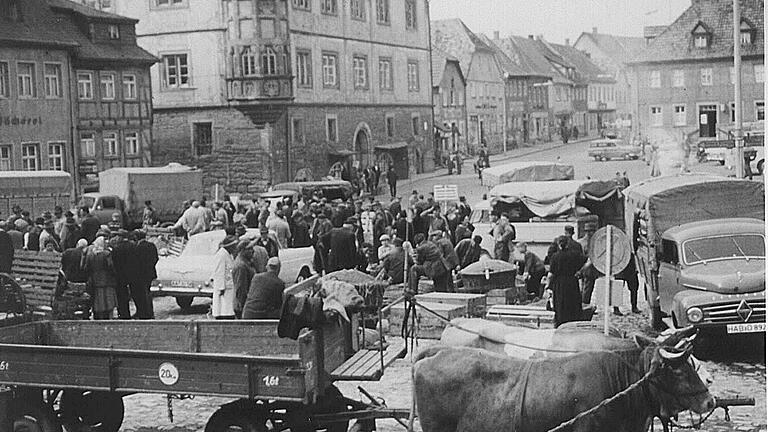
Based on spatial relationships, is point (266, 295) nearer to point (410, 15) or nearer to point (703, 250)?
point (703, 250)

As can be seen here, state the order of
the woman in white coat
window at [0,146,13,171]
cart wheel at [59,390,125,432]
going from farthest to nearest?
window at [0,146,13,171] < the woman in white coat < cart wheel at [59,390,125,432]

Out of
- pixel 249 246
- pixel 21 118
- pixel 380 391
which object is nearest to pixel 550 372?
pixel 380 391

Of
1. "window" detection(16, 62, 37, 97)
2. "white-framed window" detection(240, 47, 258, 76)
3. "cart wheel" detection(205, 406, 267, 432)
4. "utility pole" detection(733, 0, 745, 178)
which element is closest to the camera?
"cart wheel" detection(205, 406, 267, 432)

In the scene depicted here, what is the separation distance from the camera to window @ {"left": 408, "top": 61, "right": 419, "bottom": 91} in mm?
29875

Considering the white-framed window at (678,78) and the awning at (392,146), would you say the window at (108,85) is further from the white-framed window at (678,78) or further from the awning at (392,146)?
the white-framed window at (678,78)

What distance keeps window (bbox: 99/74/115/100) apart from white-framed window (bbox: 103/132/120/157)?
Answer: 1004mm

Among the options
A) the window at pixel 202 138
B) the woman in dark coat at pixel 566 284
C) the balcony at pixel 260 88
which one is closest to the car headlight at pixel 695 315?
the woman in dark coat at pixel 566 284

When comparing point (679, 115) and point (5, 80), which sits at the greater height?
point (5, 80)

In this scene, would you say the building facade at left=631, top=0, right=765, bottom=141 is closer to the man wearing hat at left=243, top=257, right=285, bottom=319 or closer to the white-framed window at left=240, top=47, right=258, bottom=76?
the man wearing hat at left=243, top=257, right=285, bottom=319

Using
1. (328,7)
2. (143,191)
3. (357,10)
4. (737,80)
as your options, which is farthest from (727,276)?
(143,191)

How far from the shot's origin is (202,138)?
99.5ft

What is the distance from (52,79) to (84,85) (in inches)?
62.6

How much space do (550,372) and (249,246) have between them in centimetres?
546

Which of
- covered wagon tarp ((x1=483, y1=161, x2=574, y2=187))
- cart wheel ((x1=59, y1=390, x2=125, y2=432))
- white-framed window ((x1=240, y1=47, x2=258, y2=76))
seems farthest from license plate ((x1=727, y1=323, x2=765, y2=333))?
white-framed window ((x1=240, y1=47, x2=258, y2=76))
